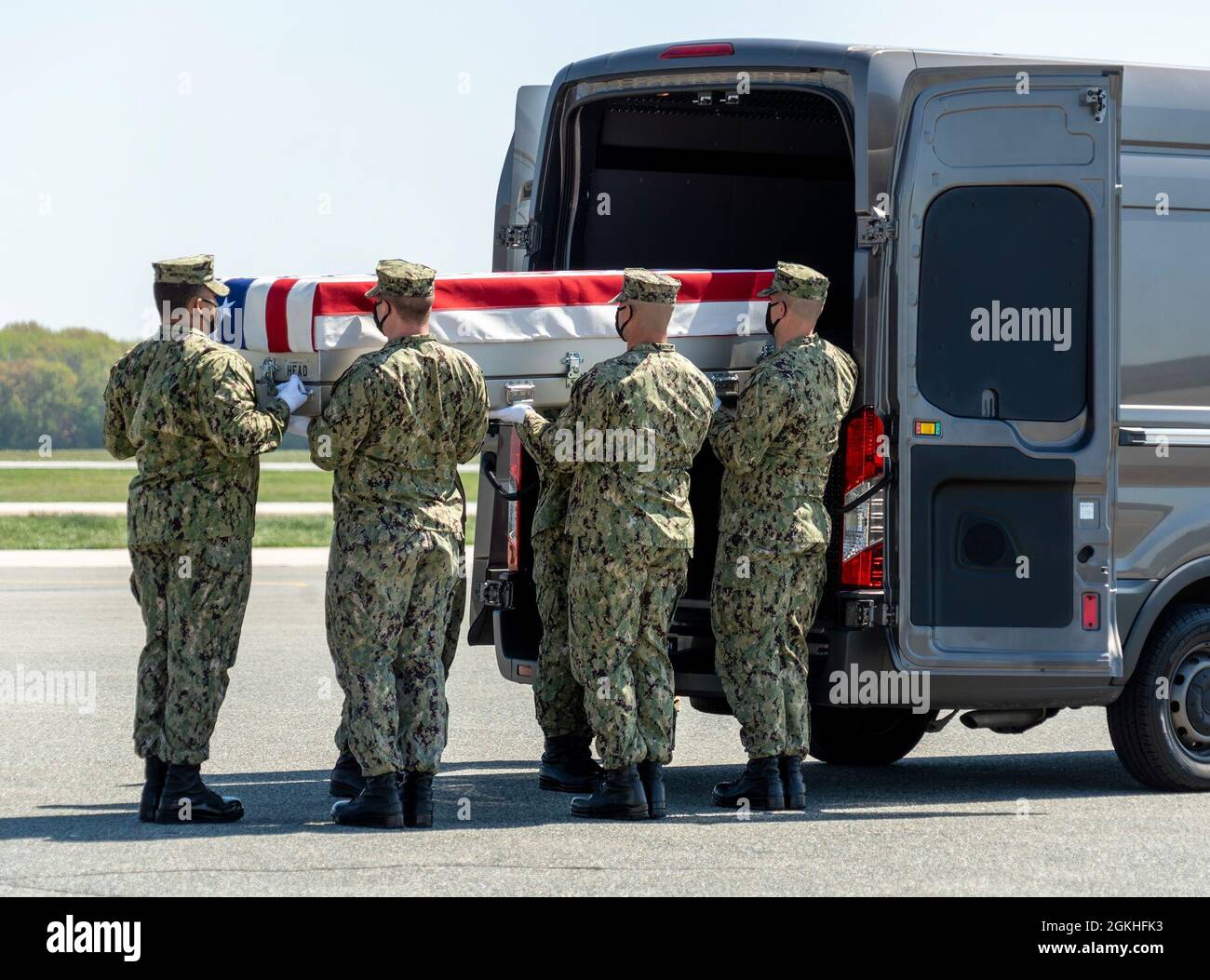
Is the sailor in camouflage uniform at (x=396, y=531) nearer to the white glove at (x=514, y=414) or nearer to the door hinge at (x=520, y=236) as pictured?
the white glove at (x=514, y=414)

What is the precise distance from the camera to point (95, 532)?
95.6 ft

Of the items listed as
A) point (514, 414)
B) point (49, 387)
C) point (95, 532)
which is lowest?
point (95, 532)

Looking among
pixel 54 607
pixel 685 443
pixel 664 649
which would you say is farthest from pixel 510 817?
pixel 54 607

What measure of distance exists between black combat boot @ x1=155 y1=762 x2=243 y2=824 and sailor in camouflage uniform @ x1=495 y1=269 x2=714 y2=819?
1295mm

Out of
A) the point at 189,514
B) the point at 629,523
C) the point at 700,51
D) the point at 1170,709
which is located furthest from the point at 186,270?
the point at 1170,709

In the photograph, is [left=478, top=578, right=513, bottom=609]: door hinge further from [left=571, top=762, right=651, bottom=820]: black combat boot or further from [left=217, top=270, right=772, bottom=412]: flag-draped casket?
[left=571, top=762, right=651, bottom=820]: black combat boot

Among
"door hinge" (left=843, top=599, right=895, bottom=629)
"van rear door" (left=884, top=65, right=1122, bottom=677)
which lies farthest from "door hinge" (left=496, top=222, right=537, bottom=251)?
"door hinge" (left=843, top=599, right=895, bottom=629)

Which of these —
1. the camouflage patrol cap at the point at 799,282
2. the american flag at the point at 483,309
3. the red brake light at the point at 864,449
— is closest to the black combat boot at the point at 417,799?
the american flag at the point at 483,309

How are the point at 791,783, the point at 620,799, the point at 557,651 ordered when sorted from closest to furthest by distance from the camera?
the point at 620,799 < the point at 791,783 < the point at 557,651

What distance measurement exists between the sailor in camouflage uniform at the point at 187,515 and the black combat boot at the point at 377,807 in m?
0.46

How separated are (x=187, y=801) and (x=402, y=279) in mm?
1988

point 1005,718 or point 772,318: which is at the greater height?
point 772,318

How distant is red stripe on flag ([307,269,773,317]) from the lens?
271 inches

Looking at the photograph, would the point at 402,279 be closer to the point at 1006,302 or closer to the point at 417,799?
the point at 417,799
